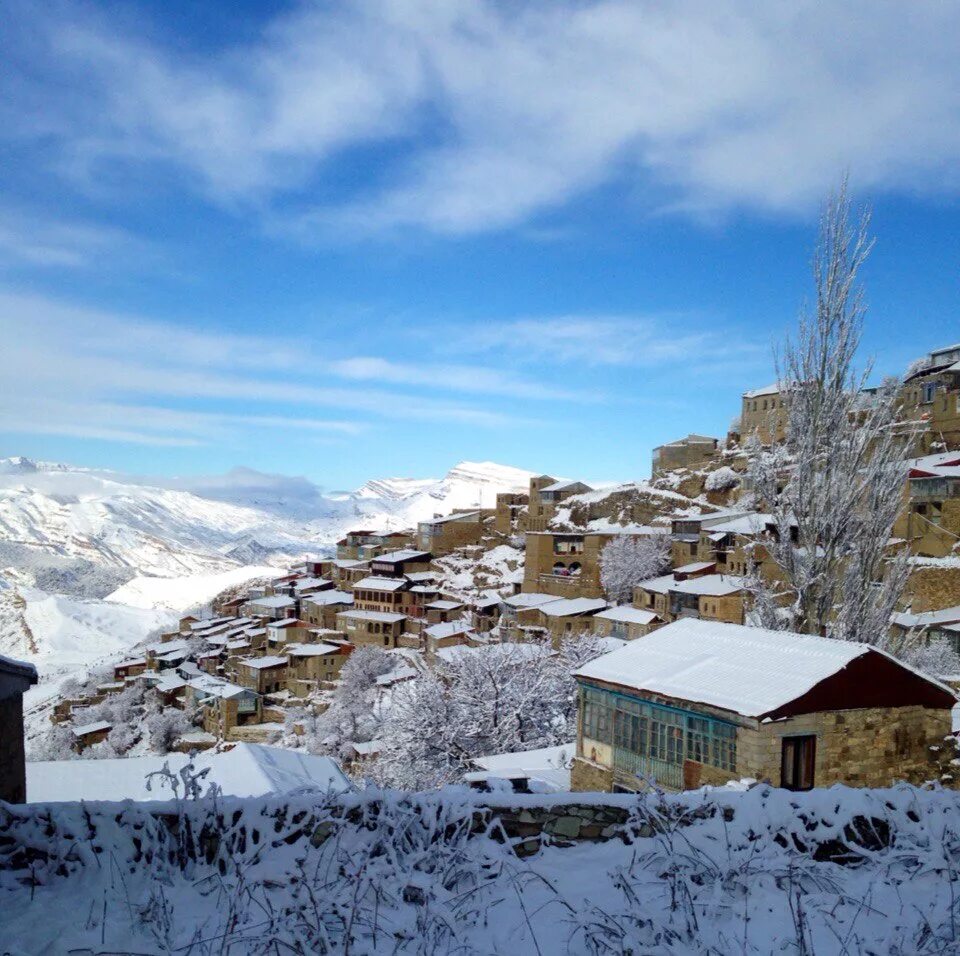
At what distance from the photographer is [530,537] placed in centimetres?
5066

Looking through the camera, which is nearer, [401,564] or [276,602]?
[401,564]

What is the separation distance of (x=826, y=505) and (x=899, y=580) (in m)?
2.67

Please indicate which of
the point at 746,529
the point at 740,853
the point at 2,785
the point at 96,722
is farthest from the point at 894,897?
the point at 96,722

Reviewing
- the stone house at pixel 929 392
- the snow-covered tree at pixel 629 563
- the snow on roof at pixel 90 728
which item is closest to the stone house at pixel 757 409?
the stone house at pixel 929 392

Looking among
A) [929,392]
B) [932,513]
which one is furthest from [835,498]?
[929,392]

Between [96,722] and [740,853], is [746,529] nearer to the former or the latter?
[740,853]

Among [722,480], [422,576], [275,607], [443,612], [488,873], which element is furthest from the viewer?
[275,607]

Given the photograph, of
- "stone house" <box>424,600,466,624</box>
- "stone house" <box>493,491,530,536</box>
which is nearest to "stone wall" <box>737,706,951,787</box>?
"stone house" <box>424,600,466,624</box>

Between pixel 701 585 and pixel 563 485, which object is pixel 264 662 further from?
pixel 701 585

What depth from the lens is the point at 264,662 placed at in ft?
159

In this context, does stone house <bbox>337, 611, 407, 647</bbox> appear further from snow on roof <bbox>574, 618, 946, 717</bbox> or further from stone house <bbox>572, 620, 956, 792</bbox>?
stone house <bbox>572, 620, 956, 792</bbox>

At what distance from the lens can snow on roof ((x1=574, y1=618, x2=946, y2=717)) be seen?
363 inches

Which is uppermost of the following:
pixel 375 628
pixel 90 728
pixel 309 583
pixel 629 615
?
pixel 629 615

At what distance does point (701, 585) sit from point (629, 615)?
4.38 m
